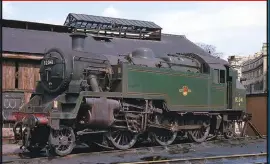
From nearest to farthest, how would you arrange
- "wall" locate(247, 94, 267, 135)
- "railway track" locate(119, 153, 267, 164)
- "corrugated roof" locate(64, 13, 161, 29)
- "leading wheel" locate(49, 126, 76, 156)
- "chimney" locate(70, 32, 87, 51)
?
"railway track" locate(119, 153, 267, 164)
"leading wheel" locate(49, 126, 76, 156)
"chimney" locate(70, 32, 87, 51)
"wall" locate(247, 94, 267, 135)
"corrugated roof" locate(64, 13, 161, 29)

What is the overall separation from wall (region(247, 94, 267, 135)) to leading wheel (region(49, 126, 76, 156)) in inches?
452

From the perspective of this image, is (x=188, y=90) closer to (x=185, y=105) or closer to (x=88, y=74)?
(x=185, y=105)

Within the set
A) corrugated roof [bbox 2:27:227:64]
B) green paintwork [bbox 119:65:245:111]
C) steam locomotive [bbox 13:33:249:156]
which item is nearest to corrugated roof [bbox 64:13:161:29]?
corrugated roof [bbox 2:27:227:64]

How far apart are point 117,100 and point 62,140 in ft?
6.91

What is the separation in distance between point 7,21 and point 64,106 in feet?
37.1

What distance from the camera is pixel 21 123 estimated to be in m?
10.4

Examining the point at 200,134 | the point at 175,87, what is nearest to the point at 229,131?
the point at 200,134

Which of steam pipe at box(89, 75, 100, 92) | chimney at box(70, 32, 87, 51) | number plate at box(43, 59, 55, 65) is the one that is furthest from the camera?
chimney at box(70, 32, 87, 51)

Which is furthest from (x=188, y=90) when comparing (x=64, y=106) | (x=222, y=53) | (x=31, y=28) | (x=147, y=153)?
(x=222, y=53)

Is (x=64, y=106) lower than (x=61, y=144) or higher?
higher

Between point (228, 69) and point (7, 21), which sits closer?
point (228, 69)

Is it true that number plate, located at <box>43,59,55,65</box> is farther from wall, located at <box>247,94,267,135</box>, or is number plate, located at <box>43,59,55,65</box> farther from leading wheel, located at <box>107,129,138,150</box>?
wall, located at <box>247,94,267,135</box>

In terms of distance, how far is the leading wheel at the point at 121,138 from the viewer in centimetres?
1138

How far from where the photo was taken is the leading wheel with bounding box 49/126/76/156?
32.3 feet
